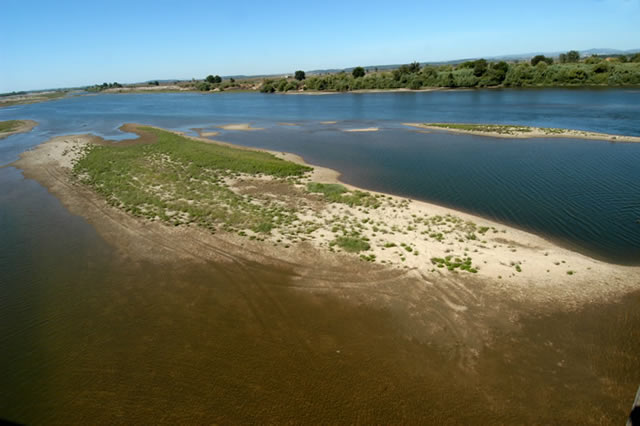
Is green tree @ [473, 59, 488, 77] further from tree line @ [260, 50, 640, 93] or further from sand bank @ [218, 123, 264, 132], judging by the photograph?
sand bank @ [218, 123, 264, 132]

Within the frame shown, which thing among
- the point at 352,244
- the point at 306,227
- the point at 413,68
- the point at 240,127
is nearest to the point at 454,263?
the point at 352,244

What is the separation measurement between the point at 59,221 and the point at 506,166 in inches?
1459

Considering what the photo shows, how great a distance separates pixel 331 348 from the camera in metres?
11.1

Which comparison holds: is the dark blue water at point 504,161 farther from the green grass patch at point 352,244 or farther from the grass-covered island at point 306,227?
the green grass patch at point 352,244

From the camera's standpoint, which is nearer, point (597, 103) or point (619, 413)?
point (619, 413)

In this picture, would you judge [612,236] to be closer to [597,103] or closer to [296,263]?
[296,263]

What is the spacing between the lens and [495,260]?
50.7 ft

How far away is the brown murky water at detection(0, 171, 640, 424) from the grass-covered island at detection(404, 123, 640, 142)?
37.2m

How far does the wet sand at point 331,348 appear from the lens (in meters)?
9.16

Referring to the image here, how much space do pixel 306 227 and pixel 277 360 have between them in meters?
9.39

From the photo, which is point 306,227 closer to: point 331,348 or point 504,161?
point 331,348

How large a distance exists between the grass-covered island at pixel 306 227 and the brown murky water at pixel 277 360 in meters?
2.13

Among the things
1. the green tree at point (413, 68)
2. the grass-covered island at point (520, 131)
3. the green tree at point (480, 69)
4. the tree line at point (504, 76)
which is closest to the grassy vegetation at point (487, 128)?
the grass-covered island at point (520, 131)

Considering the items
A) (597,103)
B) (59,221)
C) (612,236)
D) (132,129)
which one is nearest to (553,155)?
(612,236)
